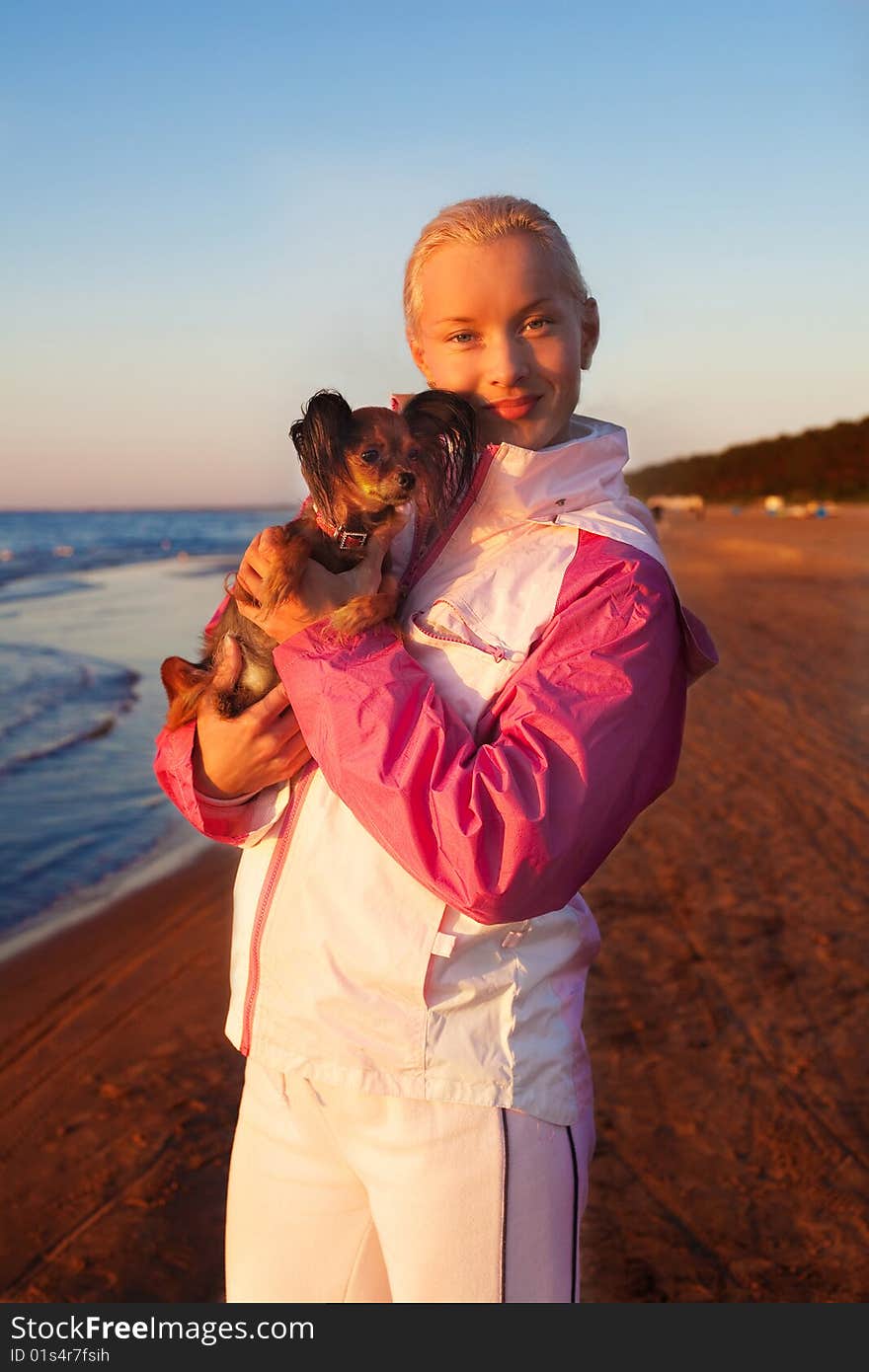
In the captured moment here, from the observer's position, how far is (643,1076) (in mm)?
5059

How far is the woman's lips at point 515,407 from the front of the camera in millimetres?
2086

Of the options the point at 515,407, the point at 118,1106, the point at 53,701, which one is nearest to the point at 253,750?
the point at 515,407

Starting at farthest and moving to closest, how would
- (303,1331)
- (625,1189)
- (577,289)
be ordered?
(625,1189) → (577,289) → (303,1331)

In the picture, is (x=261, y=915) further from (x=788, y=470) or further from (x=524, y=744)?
(x=788, y=470)

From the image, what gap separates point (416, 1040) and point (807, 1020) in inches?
166

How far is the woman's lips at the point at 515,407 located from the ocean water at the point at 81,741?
1.42 meters

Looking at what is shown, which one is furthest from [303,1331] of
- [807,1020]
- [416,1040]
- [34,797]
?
[34,797]

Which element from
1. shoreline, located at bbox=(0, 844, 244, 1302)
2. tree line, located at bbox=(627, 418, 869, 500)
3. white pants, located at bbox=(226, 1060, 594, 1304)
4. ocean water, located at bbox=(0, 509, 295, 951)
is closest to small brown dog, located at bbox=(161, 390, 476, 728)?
white pants, located at bbox=(226, 1060, 594, 1304)

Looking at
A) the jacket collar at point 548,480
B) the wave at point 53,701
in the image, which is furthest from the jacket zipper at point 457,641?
the wave at point 53,701

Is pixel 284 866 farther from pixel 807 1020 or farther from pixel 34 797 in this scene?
pixel 34 797

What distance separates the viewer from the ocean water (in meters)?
7.70

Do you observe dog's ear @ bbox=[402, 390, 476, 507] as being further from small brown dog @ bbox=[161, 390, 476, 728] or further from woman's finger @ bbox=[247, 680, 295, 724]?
woman's finger @ bbox=[247, 680, 295, 724]

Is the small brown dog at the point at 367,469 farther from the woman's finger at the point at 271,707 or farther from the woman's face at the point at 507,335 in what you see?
the woman's finger at the point at 271,707

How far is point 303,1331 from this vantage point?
2.01 m
